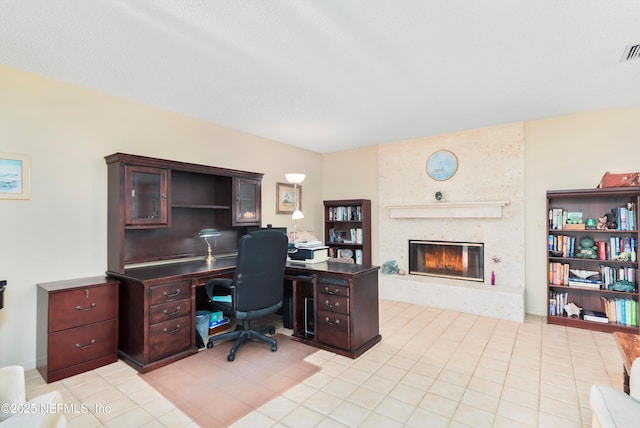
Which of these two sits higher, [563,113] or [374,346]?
[563,113]

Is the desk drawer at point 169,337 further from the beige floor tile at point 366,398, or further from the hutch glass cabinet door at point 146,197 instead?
the beige floor tile at point 366,398

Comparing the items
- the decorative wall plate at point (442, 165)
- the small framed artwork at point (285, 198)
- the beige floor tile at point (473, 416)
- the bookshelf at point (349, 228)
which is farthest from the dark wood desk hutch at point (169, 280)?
the decorative wall plate at point (442, 165)

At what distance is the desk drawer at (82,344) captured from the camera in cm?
242

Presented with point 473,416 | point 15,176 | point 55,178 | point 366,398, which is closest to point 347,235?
point 366,398

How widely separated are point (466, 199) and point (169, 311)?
404 cm

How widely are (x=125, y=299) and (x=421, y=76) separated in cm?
332

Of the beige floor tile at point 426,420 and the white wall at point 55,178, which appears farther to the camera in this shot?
the white wall at point 55,178

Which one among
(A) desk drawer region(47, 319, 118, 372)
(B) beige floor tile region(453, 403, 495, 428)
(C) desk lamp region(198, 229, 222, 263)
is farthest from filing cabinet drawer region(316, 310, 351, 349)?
(A) desk drawer region(47, 319, 118, 372)

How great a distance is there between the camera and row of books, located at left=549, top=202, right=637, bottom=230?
134 inches

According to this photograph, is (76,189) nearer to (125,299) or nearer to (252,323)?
(125,299)

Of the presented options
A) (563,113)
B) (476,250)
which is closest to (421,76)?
(563,113)

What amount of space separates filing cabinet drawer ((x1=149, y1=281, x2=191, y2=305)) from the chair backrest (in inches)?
19.7

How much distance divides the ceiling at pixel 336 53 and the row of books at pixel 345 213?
2.03 meters

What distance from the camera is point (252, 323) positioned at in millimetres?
3777
